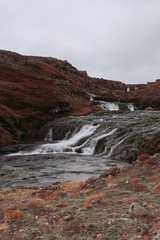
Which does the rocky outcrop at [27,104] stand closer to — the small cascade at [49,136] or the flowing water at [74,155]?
the small cascade at [49,136]

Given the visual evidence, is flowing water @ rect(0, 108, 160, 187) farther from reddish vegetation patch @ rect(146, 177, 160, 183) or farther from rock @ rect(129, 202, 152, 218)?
rock @ rect(129, 202, 152, 218)

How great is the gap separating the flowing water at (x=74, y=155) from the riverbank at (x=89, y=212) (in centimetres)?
428

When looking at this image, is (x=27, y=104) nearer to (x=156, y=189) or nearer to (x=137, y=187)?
(x=137, y=187)

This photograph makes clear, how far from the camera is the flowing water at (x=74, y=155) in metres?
17.5

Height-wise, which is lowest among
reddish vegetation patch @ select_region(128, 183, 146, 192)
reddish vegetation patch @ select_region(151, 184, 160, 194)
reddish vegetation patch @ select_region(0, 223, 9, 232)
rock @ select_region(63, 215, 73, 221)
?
reddish vegetation patch @ select_region(0, 223, 9, 232)

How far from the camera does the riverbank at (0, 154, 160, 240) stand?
20.4 feet

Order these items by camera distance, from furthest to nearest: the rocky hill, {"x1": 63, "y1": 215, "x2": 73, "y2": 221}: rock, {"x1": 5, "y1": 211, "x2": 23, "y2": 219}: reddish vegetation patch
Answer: the rocky hill < {"x1": 5, "y1": 211, "x2": 23, "y2": 219}: reddish vegetation patch < {"x1": 63, "y1": 215, "x2": 73, "y2": 221}: rock

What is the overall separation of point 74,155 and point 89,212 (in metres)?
19.4

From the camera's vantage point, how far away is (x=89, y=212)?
7.99 meters

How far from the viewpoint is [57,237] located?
6.19 m

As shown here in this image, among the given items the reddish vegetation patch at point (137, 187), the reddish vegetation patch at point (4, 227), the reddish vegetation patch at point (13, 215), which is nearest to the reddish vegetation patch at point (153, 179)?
the reddish vegetation patch at point (137, 187)

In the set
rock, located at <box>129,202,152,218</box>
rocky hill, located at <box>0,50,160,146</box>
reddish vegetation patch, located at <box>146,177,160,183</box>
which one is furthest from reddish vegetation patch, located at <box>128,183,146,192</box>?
rocky hill, located at <box>0,50,160,146</box>

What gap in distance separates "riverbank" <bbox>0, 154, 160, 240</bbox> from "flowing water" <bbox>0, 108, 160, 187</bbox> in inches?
169

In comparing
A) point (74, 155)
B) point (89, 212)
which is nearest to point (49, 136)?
point (74, 155)
